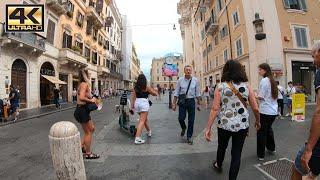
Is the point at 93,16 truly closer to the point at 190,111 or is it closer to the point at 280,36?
the point at 280,36

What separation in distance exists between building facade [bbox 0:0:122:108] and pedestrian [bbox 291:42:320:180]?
1699 centimetres

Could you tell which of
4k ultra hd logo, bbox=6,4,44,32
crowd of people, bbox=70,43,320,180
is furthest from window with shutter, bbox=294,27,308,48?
crowd of people, bbox=70,43,320,180

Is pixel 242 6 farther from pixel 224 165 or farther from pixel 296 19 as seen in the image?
pixel 224 165

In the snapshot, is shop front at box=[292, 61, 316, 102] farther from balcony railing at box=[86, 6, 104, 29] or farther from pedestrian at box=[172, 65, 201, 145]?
balcony railing at box=[86, 6, 104, 29]

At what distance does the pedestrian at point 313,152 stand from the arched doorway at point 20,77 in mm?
21582

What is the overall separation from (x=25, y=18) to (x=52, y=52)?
14.4 metres

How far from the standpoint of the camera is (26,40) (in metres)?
22.0

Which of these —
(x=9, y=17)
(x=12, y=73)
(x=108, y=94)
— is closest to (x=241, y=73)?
(x=9, y=17)

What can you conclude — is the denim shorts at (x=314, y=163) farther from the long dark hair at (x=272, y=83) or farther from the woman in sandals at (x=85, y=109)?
the woman in sandals at (x=85, y=109)

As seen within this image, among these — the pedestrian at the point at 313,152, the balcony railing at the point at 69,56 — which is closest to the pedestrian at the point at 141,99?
the pedestrian at the point at 313,152

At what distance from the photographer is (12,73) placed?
21703mm

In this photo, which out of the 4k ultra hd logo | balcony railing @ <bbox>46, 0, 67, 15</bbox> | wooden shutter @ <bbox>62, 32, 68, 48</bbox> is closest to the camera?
the 4k ultra hd logo

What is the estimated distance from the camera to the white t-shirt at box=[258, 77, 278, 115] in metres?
6.03

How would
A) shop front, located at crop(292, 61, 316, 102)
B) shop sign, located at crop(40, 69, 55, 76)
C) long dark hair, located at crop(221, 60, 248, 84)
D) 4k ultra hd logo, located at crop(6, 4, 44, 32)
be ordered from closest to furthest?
long dark hair, located at crop(221, 60, 248, 84), 4k ultra hd logo, located at crop(6, 4, 44, 32), shop front, located at crop(292, 61, 316, 102), shop sign, located at crop(40, 69, 55, 76)
